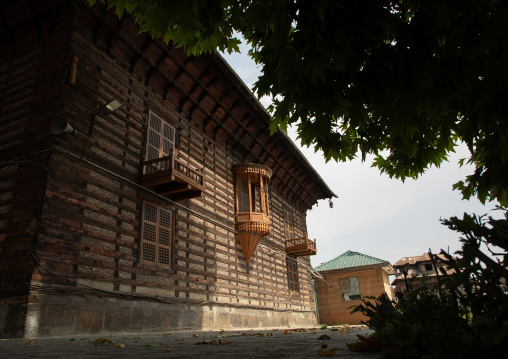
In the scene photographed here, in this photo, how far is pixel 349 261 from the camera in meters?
32.6

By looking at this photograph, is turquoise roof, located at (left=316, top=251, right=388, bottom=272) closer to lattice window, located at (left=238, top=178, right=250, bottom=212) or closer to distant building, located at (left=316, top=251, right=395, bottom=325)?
distant building, located at (left=316, top=251, right=395, bottom=325)

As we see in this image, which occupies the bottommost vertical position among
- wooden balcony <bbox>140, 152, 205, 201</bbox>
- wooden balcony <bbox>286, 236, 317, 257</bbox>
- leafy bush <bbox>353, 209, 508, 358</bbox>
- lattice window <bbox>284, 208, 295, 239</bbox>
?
leafy bush <bbox>353, 209, 508, 358</bbox>

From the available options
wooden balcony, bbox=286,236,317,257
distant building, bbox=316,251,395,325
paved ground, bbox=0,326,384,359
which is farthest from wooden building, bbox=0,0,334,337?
distant building, bbox=316,251,395,325

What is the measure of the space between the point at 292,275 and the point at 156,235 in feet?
37.6

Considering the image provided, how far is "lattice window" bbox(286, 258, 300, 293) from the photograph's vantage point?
63.8ft

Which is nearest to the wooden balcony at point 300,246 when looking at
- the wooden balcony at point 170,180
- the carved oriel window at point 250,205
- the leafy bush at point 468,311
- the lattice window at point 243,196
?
the carved oriel window at point 250,205

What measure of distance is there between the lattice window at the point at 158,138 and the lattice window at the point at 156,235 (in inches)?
70.0

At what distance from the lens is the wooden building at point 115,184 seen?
7.71m

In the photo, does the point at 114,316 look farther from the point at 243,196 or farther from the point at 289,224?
the point at 289,224

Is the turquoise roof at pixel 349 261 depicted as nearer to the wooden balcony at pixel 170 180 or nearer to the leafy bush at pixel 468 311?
the wooden balcony at pixel 170 180

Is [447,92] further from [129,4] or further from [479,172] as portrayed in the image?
[129,4]

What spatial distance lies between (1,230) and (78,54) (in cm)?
497

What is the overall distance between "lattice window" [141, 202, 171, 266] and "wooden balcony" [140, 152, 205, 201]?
59 centimetres

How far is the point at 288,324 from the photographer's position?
1747 cm
